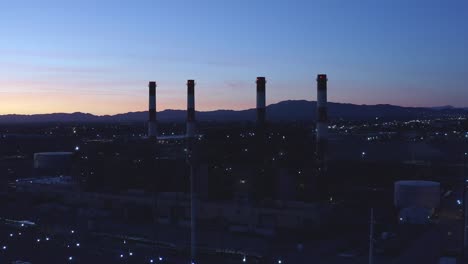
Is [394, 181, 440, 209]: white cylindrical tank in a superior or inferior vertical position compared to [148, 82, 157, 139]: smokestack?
inferior

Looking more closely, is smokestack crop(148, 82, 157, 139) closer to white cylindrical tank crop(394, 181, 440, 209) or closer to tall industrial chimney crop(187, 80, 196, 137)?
tall industrial chimney crop(187, 80, 196, 137)

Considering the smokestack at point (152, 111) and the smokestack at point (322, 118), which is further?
the smokestack at point (152, 111)

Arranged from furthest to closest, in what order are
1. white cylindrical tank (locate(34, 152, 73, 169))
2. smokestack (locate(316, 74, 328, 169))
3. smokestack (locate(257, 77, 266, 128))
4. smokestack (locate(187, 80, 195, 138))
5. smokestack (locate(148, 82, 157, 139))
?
white cylindrical tank (locate(34, 152, 73, 169))
smokestack (locate(148, 82, 157, 139))
smokestack (locate(187, 80, 195, 138))
smokestack (locate(257, 77, 266, 128))
smokestack (locate(316, 74, 328, 169))

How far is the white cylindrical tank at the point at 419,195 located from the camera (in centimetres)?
3005

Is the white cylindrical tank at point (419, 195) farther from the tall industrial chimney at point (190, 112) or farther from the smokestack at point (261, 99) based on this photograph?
the tall industrial chimney at point (190, 112)

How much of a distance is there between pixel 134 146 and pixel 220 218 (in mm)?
11509

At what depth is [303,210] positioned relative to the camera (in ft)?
88.1

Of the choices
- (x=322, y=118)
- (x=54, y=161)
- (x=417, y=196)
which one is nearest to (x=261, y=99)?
(x=322, y=118)

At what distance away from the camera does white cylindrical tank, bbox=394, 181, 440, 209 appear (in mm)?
30047

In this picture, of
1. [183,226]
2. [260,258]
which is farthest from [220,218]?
[260,258]

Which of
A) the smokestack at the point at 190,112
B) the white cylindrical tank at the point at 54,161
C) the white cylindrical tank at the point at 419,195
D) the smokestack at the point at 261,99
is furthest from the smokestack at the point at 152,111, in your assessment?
the white cylindrical tank at the point at 419,195

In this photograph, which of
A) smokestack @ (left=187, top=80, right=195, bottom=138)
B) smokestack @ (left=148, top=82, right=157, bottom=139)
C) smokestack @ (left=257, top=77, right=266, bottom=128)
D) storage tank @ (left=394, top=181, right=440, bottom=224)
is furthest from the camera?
smokestack @ (left=148, top=82, right=157, bottom=139)

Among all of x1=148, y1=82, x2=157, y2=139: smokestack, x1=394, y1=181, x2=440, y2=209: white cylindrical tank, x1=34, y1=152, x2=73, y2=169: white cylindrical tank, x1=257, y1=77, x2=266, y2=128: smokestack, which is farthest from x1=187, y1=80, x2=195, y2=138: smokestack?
x1=394, y1=181, x2=440, y2=209: white cylindrical tank

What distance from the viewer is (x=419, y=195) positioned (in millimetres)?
30062
